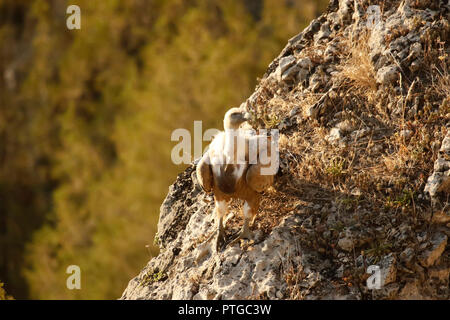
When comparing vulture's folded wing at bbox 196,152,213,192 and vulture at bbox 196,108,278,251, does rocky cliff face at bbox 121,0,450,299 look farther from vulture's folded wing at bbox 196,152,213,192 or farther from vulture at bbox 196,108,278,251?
vulture's folded wing at bbox 196,152,213,192

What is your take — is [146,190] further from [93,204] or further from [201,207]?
[201,207]

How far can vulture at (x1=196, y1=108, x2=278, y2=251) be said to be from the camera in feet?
13.4

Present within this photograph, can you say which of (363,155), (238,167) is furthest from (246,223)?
(363,155)

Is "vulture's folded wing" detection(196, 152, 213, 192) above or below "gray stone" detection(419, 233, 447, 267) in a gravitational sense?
above

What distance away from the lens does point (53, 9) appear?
19891 mm

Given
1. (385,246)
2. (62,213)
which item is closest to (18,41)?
(62,213)

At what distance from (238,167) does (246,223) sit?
436 mm

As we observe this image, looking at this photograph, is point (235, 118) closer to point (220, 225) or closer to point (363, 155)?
point (220, 225)

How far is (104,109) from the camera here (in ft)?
57.8

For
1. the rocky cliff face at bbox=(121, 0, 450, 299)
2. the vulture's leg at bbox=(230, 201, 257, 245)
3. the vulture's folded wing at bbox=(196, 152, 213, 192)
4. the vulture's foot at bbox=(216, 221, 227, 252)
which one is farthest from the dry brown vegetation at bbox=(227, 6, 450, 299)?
the vulture's folded wing at bbox=(196, 152, 213, 192)

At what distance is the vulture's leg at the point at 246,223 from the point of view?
4.21 m

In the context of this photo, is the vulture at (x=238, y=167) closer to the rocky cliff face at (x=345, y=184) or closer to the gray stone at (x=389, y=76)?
the rocky cliff face at (x=345, y=184)

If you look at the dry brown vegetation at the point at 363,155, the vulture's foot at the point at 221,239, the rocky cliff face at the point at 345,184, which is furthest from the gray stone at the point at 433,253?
the vulture's foot at the point at 221,239

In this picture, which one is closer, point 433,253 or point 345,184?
point 433,253
